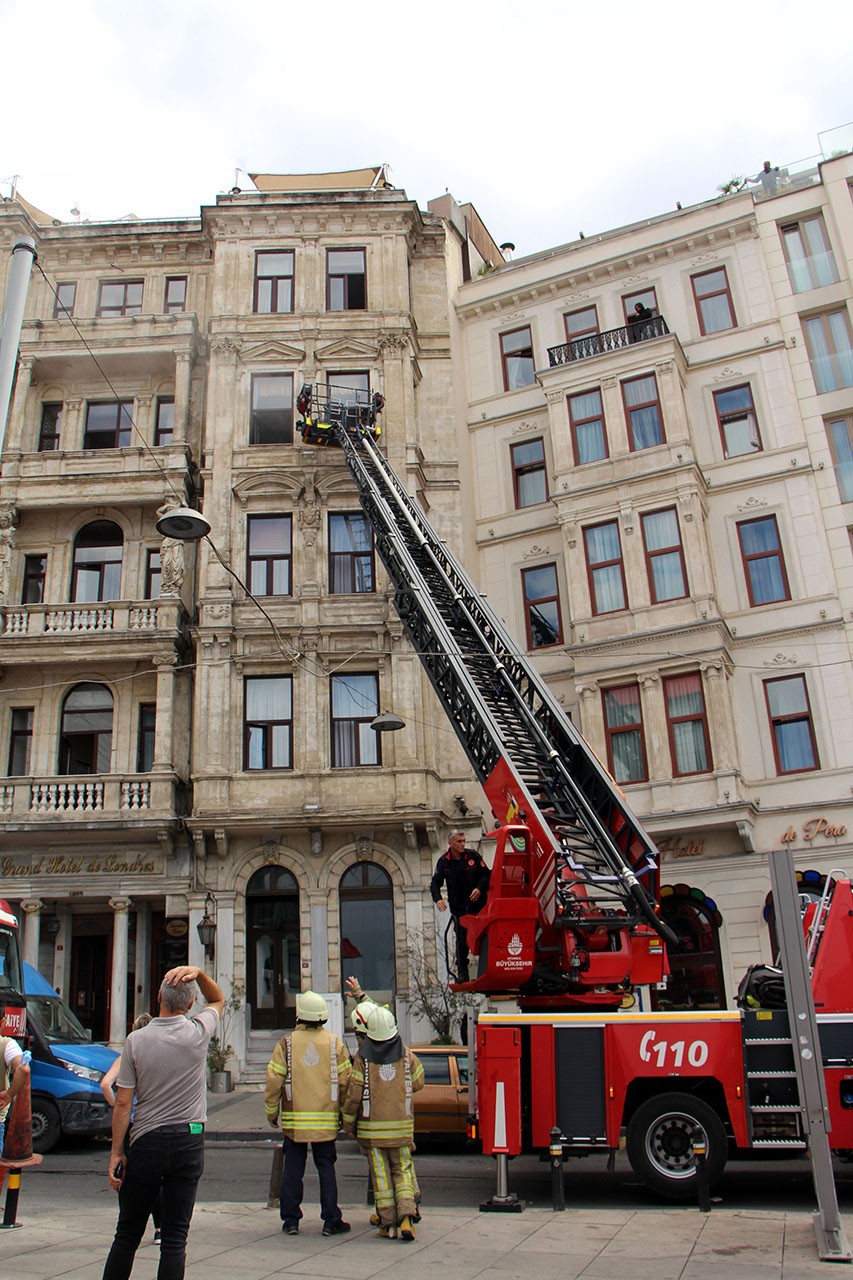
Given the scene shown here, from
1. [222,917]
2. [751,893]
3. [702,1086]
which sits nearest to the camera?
[702,1086]

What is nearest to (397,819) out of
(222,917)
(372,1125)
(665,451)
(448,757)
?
(448,757)

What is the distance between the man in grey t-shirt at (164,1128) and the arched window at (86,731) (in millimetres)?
19665

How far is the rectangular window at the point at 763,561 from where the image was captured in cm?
2339

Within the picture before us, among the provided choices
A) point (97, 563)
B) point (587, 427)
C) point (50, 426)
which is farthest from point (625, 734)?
point (50, 426)

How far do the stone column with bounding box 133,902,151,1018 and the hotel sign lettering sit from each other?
1.02m

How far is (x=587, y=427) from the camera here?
2577 cm

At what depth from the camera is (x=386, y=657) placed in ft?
80.2

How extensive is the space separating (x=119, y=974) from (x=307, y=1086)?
15471mm

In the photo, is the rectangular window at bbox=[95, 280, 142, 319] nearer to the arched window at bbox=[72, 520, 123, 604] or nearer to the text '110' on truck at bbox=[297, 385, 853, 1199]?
the arched window at bbox=[72, 520, 123, 604]

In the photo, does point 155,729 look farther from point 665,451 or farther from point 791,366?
point 791,366

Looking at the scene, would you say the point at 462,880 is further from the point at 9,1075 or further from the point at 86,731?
the point at 86,731

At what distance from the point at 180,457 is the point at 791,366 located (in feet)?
50.0

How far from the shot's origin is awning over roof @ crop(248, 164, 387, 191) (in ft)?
103

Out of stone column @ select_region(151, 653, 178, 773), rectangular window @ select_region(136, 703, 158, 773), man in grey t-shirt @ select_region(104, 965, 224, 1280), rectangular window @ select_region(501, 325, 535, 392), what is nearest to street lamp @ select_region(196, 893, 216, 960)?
stone column @ select_region(151, 653, 178, 773)
